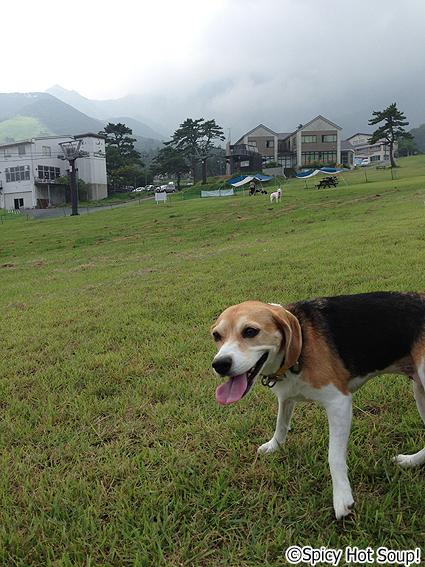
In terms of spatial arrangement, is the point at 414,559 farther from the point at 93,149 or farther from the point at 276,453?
the point at 93,149

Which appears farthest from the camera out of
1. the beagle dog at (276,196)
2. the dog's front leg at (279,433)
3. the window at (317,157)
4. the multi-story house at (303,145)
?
the window at (317,157)

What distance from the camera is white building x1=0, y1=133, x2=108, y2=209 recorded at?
2515 inches

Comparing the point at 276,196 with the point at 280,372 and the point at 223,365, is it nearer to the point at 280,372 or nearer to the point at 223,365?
the point at 280,372

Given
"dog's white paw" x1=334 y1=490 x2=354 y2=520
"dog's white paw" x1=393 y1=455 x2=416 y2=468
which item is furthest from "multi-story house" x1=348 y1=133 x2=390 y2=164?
"dog's white paw" x1=334 y1=490 x2=354 y2=520

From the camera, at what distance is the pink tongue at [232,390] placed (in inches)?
79.5

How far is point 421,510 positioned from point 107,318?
15.5 ft

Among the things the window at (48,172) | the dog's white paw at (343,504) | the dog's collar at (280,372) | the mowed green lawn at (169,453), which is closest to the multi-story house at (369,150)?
the window at (48,172)

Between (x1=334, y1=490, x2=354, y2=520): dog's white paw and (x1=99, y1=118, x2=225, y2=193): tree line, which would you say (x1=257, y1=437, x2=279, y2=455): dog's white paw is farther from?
(x1=99, y1=118, x2=225, y2=193): tree line

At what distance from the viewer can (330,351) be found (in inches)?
91.7

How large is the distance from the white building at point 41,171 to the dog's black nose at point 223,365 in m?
69.7

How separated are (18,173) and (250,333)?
75.1 meters

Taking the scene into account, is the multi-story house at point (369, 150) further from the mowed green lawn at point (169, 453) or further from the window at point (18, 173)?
the mowed green lawn at point (169, 453)

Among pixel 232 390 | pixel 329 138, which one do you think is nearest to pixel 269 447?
pixel 232 390

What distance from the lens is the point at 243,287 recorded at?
6469 millimetres
